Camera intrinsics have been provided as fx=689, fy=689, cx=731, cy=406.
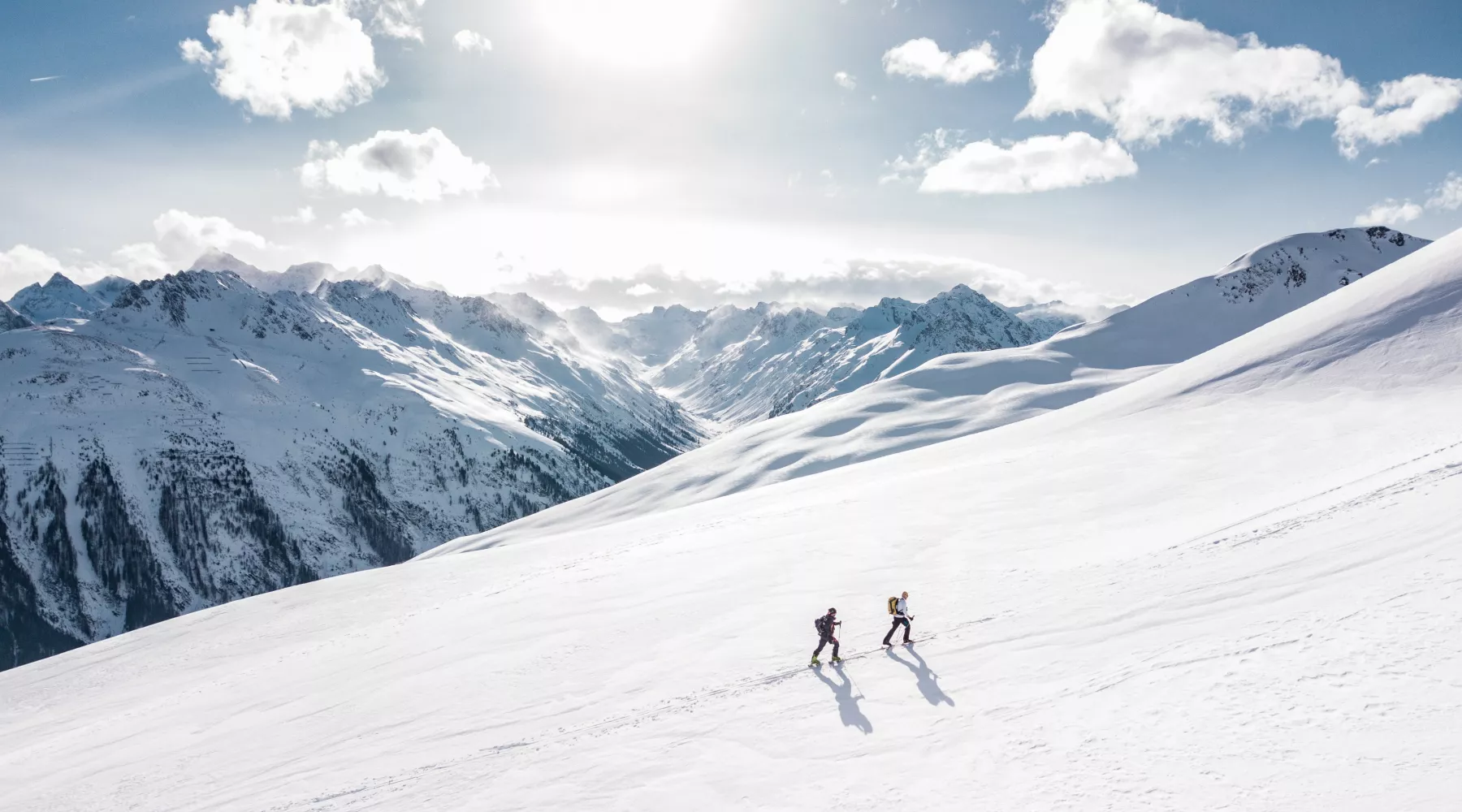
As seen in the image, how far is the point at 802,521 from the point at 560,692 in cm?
1756

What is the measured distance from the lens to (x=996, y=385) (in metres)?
117

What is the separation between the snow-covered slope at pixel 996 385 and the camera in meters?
88.4

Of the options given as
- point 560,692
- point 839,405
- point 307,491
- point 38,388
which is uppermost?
point 38,388

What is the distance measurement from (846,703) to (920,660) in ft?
8.35

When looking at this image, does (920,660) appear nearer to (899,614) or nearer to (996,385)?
(899,614)

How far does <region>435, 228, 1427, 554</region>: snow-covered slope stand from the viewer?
8844cm

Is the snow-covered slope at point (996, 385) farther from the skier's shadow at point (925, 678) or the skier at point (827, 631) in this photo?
the skier's shadow at point (925, 678)

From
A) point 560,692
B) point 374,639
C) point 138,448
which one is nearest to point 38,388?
point 138,448

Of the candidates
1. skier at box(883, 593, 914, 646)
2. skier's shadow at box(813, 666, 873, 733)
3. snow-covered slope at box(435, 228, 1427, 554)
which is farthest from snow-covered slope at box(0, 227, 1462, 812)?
snow-covered slope at box(435, 228, 1427, 554)

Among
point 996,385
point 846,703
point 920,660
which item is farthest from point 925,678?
point 996,385

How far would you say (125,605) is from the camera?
147375 millimetres

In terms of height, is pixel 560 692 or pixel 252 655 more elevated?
pixel 252 655

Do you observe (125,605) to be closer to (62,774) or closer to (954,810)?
(62,774)

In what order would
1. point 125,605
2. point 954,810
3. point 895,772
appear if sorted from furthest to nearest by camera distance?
1. point 125,605
2. point 895,772
3. point 954,810
